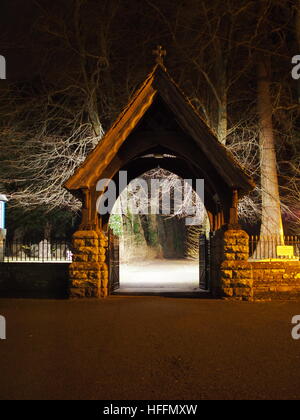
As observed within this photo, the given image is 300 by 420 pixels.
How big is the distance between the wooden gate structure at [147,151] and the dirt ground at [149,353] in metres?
1.78

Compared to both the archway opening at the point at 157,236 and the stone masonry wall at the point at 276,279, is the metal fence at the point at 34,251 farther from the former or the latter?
the stone masonry wall at the point at 276,279

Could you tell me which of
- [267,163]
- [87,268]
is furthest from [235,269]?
[267,163]

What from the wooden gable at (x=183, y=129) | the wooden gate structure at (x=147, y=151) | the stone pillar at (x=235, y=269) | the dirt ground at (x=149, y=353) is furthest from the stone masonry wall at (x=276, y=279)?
the wooden gable at (x=183, y=129)

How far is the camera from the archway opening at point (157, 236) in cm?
1706

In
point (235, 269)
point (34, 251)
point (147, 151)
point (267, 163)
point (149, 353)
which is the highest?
point (267, 163)

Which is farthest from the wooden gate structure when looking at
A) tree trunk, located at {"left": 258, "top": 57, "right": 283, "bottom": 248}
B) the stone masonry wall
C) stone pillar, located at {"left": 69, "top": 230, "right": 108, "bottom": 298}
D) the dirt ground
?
tree trunk, located at {"left": 258, "top": 57, "right": 283, "bottom": 248}

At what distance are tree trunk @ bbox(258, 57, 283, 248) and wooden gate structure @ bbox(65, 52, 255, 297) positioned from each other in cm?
610

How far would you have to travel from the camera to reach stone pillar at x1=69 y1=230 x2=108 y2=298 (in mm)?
13148

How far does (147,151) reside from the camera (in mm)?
14422

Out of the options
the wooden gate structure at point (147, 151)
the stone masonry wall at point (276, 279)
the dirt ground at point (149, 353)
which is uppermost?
the wooden gate structure at point (147, 151)

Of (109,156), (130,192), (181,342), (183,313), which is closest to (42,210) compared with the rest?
(130,192)

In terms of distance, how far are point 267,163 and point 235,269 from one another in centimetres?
844

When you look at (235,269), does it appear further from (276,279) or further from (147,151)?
(147,151)

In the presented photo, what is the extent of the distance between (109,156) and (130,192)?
41.6 feet
